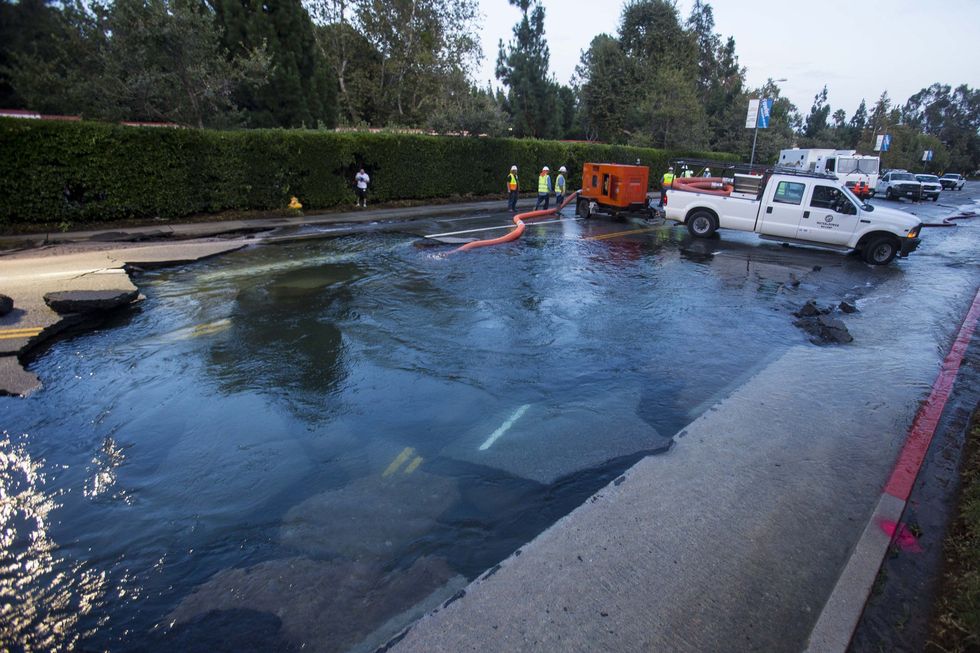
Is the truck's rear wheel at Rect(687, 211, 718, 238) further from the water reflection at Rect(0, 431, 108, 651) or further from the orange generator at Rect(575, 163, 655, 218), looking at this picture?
the water reflection at Rect(0, 431, 108, 651)

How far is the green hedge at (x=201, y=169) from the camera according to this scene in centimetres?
1390

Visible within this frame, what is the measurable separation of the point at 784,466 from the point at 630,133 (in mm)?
45268

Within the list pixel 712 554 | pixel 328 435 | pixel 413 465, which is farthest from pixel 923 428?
pixel 328 435

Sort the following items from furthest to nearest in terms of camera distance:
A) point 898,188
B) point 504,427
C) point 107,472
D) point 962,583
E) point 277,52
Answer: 1. point 898,188
2. point 277,52
3. point 504,427
4. point 107,472
5. point 962,583

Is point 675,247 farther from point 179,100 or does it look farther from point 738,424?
point 179,100

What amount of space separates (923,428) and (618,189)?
1445cm

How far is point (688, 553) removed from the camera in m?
3.38

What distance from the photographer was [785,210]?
1380cm

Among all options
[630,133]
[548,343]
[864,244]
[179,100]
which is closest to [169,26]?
[179,100]

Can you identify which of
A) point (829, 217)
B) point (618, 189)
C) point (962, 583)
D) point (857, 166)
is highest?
point (857, 166)

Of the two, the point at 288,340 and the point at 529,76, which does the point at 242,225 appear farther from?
the point at 529,76

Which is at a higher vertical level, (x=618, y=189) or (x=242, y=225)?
(x=618, y=189)

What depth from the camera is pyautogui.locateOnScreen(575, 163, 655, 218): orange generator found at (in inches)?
714

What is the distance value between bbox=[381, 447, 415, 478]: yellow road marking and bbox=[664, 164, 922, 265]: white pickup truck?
1316 centimetres
